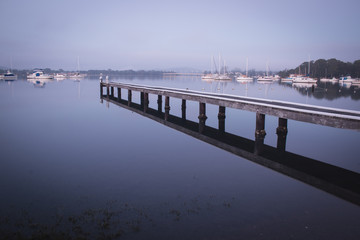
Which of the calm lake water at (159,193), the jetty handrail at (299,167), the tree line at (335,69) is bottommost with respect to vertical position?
the calm lake water at (159,193)

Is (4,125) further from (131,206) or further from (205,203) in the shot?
(205,203)

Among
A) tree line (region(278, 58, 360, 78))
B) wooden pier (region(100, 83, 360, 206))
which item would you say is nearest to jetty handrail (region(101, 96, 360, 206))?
wooden pier (region(100, 83, 360, 206))

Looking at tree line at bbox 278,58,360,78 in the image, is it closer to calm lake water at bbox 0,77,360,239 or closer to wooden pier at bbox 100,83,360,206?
wooden pier at bbox 100,83,360,206

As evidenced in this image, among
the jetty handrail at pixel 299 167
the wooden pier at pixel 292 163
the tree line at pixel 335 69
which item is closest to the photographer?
the jetty handrail at pixel 299 167

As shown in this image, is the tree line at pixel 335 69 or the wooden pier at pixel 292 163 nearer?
the wooden pier at pixel 292 163

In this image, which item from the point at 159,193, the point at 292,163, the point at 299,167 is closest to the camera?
the point at 159,193

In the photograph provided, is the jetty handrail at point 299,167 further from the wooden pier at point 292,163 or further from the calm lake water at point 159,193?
the calm lake water at point 159,193

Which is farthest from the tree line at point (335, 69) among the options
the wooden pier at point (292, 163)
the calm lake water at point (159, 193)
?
the calm lake water at point (159, 193)

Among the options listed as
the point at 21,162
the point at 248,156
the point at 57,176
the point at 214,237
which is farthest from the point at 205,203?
the point at 21,162

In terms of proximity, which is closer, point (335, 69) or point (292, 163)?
point (292, 163)

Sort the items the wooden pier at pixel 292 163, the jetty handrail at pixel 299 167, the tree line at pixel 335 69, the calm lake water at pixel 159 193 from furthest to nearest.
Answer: the tree line at pixel 335 69 < the wooden pier at pixel 292 163 < the jetty handrail at pixel 299 167 < the calm lake water at pixel 159 193

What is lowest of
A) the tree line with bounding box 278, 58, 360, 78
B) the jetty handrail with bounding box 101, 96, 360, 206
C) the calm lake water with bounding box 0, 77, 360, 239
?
the calm lake water with bounding box 0, 77, 360, 239

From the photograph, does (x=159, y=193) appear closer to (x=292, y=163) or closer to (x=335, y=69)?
(x=292, y=163)

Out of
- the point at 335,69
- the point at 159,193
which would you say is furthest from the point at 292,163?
the point at 335,69
